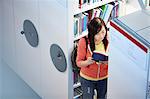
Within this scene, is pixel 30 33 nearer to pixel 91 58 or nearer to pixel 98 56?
pixel 91 58

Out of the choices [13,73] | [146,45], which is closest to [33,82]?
[13,73]

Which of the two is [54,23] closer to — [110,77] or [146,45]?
[110,77]

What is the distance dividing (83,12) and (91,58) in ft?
2.03

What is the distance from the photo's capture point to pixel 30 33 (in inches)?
159

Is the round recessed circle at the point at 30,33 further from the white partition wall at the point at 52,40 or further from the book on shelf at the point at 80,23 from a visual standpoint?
the book on shelf at the point at 80,23

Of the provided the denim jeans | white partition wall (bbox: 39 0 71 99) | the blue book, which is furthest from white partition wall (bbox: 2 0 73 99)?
the blue book

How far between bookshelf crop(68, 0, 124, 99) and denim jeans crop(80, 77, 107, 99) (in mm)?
314

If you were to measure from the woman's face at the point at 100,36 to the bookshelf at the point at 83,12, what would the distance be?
0.71 feet

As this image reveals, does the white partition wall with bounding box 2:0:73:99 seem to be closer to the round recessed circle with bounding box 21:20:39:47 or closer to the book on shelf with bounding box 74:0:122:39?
the round recessed circle with bounding box 21:20:39:47

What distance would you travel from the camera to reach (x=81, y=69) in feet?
11.7

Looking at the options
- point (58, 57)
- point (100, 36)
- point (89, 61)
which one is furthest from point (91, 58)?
point (58, 57)

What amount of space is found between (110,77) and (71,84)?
3.73 ft

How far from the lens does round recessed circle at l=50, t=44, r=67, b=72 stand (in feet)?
12.0

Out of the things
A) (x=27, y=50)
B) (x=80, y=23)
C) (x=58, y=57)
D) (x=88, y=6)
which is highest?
(x=88, y=6)
